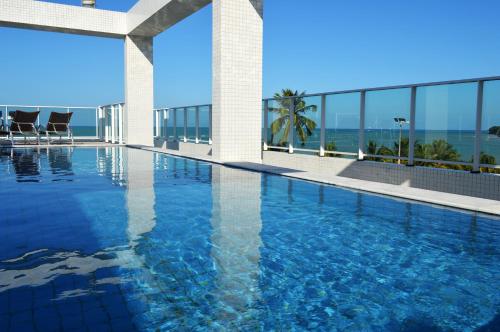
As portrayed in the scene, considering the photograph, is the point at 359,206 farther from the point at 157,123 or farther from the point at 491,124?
the point at 157,123

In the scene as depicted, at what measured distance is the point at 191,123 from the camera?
1201 centimetres

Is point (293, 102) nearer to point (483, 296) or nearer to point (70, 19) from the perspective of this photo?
point (483, 296)

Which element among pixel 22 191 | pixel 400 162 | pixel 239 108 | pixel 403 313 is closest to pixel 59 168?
pixel 22 191

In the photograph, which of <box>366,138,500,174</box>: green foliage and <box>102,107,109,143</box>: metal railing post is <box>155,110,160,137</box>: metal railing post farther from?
<box>366,138,500,174</box>: green foliage

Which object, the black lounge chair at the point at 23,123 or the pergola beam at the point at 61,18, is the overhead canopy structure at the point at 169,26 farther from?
the black lounge chair at the point at 23,123

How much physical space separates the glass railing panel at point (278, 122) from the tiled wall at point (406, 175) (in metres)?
0.42

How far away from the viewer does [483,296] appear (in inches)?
91.8

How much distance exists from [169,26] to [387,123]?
8.97 meters

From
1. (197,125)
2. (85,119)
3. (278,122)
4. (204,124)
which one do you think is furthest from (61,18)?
(278,122)

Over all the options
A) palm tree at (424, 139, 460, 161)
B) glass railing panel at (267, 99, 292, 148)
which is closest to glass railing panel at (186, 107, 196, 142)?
glass railing panel at (267, 99, 292, 148)

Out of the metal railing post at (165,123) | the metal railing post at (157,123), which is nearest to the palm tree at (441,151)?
the metal railing post at (165,123)

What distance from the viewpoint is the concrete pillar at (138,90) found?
1455cm

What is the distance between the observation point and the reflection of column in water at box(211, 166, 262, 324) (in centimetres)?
221

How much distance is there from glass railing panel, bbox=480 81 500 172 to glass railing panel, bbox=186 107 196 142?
7945 mm
